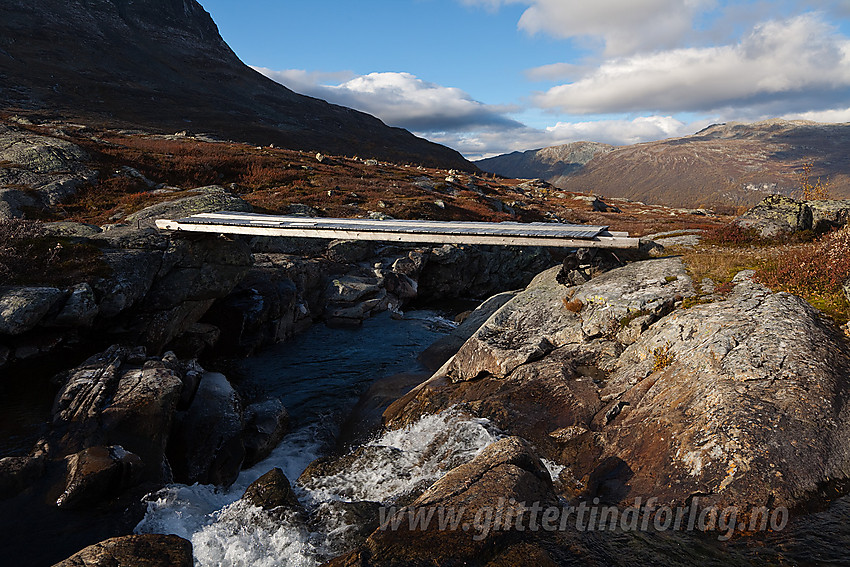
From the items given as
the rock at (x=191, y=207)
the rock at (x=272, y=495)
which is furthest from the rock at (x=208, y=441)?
the rock at (x=191, y=207)

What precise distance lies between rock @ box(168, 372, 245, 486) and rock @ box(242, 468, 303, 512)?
2237 mm

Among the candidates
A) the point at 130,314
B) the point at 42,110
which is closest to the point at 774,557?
the point at 130,314

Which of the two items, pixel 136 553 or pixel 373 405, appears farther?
pixel 373 405

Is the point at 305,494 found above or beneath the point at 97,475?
beneath

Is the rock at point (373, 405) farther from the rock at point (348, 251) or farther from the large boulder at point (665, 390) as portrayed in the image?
the rock at point (348, 251)

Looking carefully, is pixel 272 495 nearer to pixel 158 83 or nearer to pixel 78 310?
pixel 78 310

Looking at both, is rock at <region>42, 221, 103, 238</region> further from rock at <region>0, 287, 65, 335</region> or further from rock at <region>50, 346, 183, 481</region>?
rock at <region>50, 346, 183, 481</region>

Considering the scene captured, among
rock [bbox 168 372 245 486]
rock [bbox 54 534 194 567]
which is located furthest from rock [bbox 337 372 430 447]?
rock [bbox 54 534 194 567]

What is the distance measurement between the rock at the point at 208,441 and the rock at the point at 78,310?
4870 mm

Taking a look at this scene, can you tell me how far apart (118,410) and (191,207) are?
1678cm

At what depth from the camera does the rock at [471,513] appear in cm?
623

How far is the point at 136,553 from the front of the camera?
7.44 meters

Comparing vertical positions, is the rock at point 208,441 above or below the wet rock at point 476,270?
below

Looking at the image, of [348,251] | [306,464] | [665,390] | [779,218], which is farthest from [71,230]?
[779,218]
